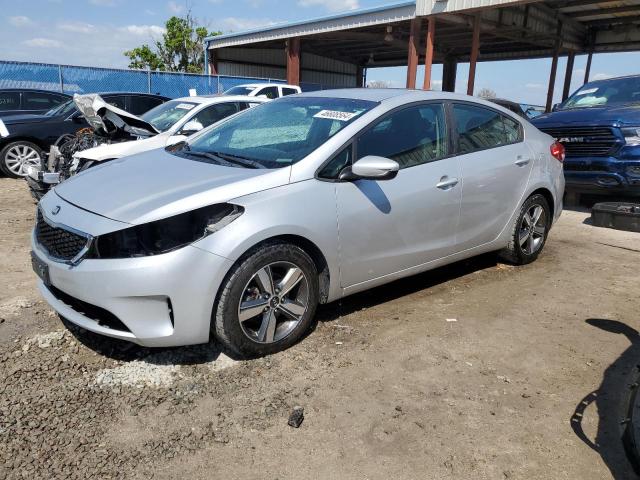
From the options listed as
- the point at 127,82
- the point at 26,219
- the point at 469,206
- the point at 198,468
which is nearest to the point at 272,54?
the point at 127,82

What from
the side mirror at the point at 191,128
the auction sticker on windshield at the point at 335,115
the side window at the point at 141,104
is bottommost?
the side mirror at the point at 191,128

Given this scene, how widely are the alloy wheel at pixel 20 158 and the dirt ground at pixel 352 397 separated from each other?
5.48 metres

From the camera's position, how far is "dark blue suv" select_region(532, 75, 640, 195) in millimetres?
6652

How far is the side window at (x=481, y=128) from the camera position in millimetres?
4203

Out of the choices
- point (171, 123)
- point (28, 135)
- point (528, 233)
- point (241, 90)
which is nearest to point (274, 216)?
point (528, 233)

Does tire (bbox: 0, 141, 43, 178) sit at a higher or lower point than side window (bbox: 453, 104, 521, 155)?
lower

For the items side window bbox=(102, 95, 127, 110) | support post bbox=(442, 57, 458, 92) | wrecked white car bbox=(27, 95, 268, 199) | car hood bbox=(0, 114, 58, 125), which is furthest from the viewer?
support post bbox=(442, 57, 458, 92)

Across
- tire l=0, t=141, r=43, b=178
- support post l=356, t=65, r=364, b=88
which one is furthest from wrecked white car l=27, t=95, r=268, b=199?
support post l=356, t=65, r=364, b=88

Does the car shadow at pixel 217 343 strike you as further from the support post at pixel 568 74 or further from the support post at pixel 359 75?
the support post at pixel 359 75

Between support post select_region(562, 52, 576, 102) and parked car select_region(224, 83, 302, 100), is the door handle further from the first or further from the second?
support post select_region(562, 52, 576, 102)

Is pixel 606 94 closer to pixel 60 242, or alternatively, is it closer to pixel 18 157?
pixel 60 242

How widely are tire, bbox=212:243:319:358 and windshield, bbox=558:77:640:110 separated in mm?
6654

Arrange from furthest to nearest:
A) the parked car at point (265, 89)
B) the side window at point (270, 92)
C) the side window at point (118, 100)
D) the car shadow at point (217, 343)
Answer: the side window at point (270, 92), the parked car at point (265, 89), the side window at point (118, 100), the car shadow at point (217, 343)

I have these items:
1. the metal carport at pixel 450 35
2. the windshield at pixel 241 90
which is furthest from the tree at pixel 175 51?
the windshield at pixel 241 90
